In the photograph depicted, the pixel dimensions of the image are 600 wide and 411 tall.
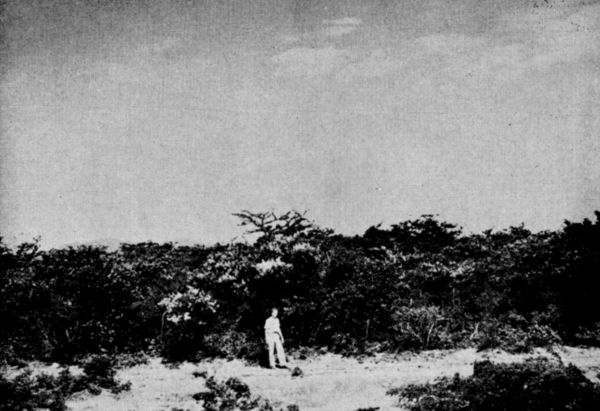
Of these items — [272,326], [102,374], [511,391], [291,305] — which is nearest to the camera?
[511,391]

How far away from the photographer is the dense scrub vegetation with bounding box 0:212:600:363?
461 inches

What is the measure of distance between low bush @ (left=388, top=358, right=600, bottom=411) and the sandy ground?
0.62 metres

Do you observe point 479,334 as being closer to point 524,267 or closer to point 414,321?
point 414,321

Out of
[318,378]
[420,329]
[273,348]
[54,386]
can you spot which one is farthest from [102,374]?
[420,329]

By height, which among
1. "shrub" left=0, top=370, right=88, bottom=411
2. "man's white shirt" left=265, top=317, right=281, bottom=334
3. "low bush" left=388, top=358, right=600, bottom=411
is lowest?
"low bush" left=388, top=358, right=600, bottom=411

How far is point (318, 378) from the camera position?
32.8ft

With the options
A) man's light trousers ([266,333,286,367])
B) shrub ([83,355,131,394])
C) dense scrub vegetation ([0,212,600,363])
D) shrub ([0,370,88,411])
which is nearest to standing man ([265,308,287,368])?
man's light trousers ([266,333,286,367])

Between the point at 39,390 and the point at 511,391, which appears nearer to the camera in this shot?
the point at 511,391

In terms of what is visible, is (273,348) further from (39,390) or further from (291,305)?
(39,390)

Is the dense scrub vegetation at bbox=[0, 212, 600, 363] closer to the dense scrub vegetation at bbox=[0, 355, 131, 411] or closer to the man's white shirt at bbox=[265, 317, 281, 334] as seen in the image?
the man's white shirt at bbox=[265, 317, 281, 334]

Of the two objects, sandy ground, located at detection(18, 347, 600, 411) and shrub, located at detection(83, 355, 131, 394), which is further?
shrub, located at detection(83, 355, 131, 394)

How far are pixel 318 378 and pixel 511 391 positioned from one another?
3685 mm

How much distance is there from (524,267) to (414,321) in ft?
15.6

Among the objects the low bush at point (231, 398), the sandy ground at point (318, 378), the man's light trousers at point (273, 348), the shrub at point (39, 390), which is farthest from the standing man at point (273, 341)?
the shrub at point (39, 390)
